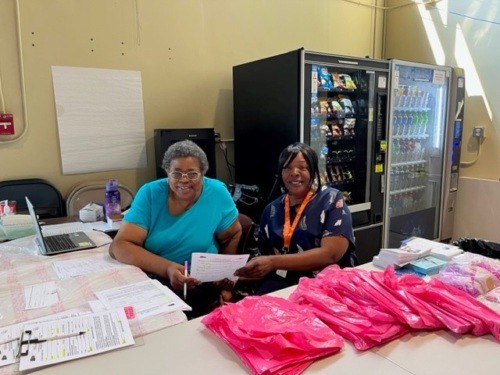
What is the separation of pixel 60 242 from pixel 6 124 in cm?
126

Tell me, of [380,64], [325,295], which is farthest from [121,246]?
[380,64]

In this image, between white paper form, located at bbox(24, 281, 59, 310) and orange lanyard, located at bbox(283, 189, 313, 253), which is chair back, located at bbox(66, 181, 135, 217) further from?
orange lanyard, located at bbox(283, 189, 313, 253)

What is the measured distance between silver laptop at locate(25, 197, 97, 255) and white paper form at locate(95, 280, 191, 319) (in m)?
0.62

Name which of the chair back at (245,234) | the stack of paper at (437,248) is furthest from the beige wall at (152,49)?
the stack of paper at (437,248)

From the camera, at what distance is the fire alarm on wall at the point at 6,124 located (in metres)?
2.76

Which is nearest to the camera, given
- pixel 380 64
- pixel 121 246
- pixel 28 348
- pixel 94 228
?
pixel 28 348

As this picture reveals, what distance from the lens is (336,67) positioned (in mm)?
3221

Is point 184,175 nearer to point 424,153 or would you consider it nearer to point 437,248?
point 437,248

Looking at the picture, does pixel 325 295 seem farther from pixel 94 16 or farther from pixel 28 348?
pixel 94 16

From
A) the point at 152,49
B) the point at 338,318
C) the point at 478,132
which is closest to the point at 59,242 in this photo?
the point at 338,318

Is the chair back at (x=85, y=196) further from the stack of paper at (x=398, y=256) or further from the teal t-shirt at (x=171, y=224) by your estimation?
the stack of paper at (x=398, y=256)

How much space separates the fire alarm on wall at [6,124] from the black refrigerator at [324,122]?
5.85 feet

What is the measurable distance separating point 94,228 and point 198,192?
83 cm

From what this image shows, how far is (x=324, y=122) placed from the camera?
11.3 feet
